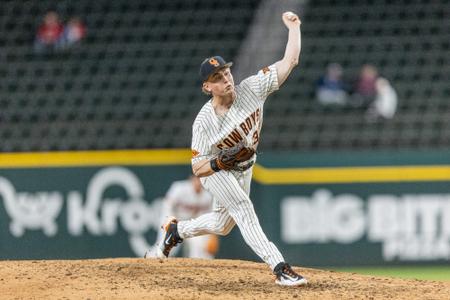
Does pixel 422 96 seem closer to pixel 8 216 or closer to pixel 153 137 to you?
pixel 153 137

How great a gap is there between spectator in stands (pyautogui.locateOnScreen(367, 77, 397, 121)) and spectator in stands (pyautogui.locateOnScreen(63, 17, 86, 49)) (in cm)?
473

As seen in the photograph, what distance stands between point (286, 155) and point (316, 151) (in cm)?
50

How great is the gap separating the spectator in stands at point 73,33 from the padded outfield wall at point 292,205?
3.57 m

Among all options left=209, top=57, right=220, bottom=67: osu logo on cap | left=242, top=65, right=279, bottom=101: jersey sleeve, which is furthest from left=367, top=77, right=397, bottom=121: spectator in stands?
left=209, top=57, right=220, bottom=67: osu logo on cap

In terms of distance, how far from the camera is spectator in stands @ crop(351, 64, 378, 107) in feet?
47.9

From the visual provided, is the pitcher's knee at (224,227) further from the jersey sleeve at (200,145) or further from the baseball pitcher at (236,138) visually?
the jersey sleeve at (200,145)

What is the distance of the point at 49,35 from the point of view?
15.5 meters

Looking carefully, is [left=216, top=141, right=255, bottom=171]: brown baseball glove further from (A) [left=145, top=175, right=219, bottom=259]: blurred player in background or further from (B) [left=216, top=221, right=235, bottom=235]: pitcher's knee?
(A) [left=145, top=175, right=219, bottom=259]: blurred player in background

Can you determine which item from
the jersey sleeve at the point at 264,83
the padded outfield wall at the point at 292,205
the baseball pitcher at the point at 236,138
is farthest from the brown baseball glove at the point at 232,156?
the padded outfield wall at the point at 292,205

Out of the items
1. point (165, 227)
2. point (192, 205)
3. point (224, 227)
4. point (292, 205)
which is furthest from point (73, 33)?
point (224, 227)

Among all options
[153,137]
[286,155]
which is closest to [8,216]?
[153,137]

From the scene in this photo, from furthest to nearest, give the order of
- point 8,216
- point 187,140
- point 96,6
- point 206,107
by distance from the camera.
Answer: point 96,6
point 187,140
point 8,216
point 206,107

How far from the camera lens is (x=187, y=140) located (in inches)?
518

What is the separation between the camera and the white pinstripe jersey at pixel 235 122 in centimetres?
716
